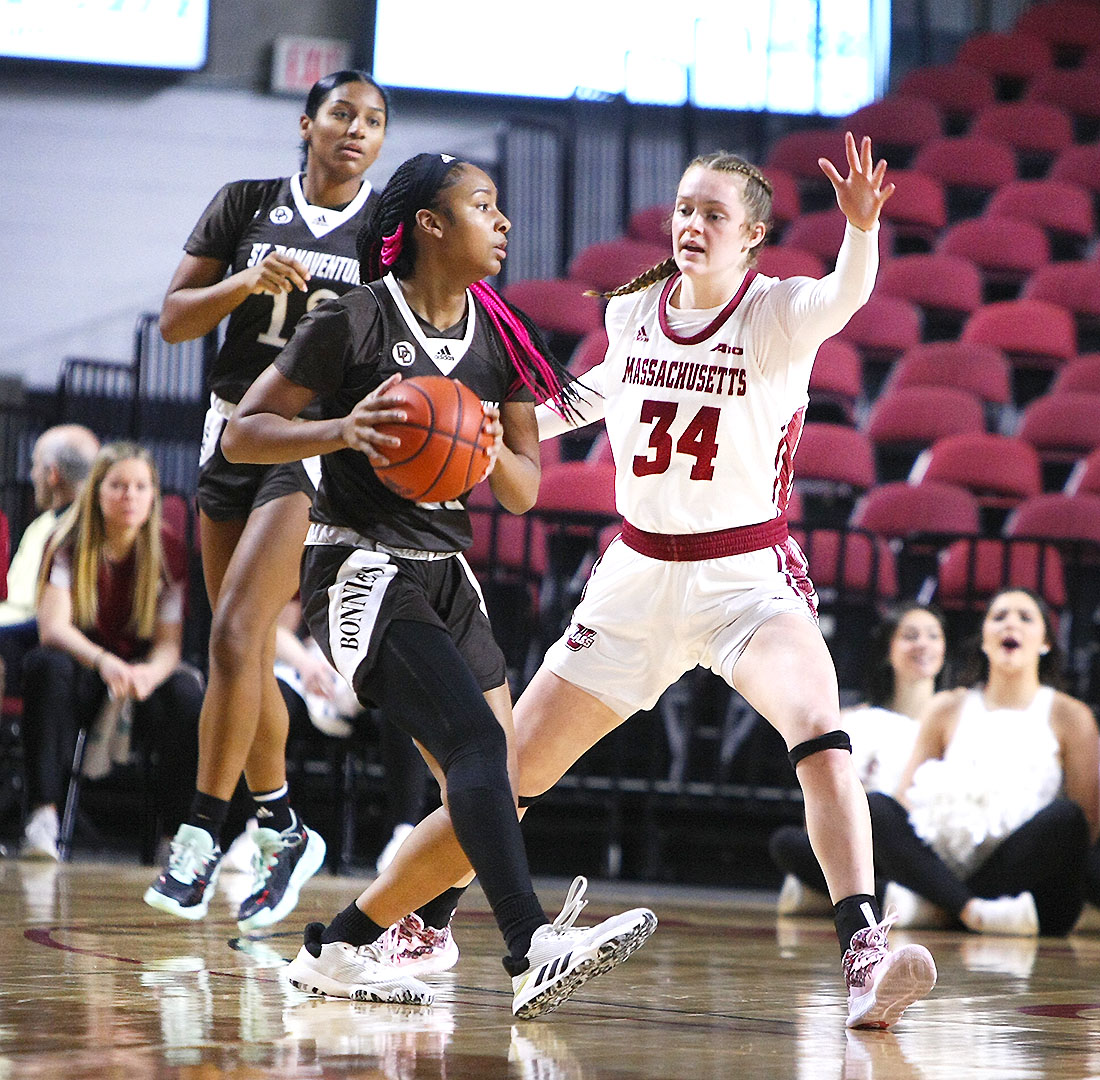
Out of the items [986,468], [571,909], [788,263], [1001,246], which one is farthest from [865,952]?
[1001,246]

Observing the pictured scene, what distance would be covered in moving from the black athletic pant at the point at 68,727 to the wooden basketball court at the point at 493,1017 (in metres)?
1.70

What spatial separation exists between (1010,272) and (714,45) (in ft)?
9.42

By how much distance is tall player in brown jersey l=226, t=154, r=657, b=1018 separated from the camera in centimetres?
258

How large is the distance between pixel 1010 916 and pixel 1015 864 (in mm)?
167

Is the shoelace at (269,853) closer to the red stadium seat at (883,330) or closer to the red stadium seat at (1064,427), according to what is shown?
the red stadium seat at (1064,427)

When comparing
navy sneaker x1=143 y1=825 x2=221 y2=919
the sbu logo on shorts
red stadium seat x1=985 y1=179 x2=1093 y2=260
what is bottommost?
navy sneaker x1=143 y1=825 x2=221 y2=919

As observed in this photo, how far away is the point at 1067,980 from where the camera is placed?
3.72 metres

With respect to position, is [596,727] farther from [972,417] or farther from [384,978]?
[972,417]

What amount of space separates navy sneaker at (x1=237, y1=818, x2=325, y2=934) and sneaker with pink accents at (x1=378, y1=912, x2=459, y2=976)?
34.7 inches

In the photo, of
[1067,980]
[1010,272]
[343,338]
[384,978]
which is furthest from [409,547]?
[1010,272]

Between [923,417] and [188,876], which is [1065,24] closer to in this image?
[923,417]

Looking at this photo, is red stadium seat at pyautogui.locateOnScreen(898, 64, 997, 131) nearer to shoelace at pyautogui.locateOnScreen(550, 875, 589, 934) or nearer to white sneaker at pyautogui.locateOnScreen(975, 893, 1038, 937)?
white sneaker at pyautogui.locateOnScreen(975, 893, 1038, 937)

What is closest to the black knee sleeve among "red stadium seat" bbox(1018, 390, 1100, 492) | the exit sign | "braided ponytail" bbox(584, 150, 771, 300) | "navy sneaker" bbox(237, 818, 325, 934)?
"braided ponytail" bbox(584, 150, 771, 300)

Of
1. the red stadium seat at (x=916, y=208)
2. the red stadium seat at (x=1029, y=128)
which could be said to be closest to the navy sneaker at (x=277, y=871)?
the red stadium seat at (x=916, y=208)
